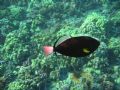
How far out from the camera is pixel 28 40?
9477 mm

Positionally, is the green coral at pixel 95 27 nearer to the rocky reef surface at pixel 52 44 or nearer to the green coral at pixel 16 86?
the rocky reef surface at pixel 52 44

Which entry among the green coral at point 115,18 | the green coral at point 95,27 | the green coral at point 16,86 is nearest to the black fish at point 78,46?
the green coral at point 16,86

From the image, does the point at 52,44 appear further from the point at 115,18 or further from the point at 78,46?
the point at 78,46

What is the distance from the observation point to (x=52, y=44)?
8.46 meters

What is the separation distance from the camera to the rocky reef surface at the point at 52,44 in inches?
282

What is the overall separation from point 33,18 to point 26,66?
11.4 ft

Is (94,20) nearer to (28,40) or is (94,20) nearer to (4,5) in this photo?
(28,40)

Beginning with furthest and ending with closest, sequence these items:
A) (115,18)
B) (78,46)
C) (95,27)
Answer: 1. (115,18)
2. (95,27)
3. (78,46)

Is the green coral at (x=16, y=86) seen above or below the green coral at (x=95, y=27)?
below

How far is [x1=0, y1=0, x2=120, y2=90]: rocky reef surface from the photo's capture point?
23.5ft

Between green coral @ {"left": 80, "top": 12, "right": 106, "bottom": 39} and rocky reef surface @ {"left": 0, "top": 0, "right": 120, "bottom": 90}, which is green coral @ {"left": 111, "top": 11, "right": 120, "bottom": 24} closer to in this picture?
rocky reef surface @ {"left": 0, "top": 0, "right": 120, "bottom": 90}

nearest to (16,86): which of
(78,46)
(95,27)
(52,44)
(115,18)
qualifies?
(52,44)

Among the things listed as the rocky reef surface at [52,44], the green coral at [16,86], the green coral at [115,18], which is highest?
the green coral at [115,18]

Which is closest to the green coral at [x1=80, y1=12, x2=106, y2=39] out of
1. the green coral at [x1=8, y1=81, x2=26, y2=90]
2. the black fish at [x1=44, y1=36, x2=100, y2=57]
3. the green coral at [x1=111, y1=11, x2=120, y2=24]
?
the green coral at [x1=111, y1=11, x2=120, y2=24]
